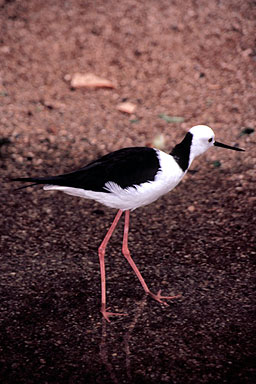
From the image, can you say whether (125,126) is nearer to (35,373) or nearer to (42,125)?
(42,125)

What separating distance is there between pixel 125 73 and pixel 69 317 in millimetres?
4258

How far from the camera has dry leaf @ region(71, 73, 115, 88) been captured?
279 inches

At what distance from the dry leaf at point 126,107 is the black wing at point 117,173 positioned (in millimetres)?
3058

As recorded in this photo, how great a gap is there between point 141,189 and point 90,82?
3.82m

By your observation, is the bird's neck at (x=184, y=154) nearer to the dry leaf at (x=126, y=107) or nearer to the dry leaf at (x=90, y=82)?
the dry leaf at (x=126, y=107)

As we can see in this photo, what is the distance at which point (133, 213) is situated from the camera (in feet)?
16.7

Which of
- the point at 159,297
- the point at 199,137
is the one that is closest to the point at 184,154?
the point at 199,137

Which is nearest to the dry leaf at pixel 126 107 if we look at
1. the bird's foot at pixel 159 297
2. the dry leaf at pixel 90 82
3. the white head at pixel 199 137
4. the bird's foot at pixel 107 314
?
the dry leaf at pixel 90 82

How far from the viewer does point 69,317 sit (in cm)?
369

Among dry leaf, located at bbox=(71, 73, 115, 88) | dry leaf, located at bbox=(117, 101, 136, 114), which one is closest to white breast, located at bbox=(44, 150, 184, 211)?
dry leaf, located at bbox=(117, 101, 136, 114)

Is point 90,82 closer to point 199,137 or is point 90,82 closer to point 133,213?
point 133,213

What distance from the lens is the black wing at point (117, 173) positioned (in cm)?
358

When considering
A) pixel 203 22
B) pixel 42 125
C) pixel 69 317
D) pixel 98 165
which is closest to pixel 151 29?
pixel 203 22

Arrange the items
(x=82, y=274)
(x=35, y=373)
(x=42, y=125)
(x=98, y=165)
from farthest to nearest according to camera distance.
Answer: (x=42, y=125) → (x=82, y=274) → (x=98, y=165) → (x=35, y=373)
